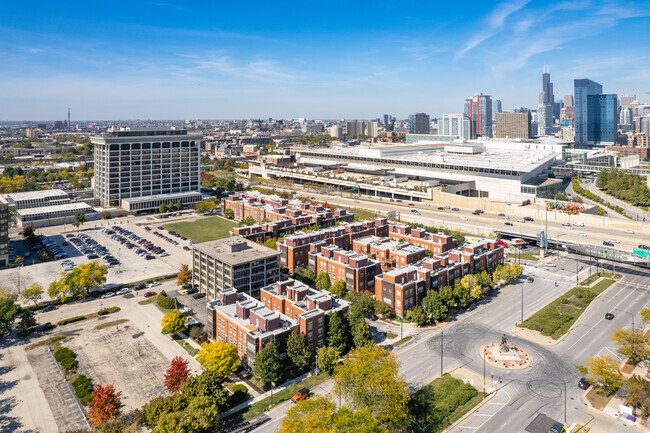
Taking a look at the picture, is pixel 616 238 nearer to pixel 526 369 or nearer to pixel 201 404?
pixel 526 369

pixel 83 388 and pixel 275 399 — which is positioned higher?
pixel 83 388

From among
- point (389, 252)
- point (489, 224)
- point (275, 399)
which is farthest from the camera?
point (489, 224)

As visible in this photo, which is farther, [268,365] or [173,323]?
[173,323]

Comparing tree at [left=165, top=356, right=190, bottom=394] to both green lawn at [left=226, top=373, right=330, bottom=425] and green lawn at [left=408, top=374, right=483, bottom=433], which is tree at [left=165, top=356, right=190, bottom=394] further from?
green lawn at [left=408, top=374, right=483, bottom=433]

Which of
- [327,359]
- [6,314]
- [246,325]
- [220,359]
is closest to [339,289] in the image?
[327,359]

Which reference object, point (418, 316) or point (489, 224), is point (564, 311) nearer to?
point (418, 316)

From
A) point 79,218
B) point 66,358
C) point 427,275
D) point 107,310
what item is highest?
point 79,218

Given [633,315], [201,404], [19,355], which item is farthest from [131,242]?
[633,315]
